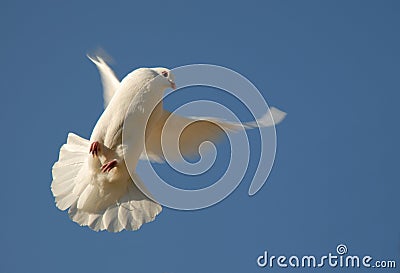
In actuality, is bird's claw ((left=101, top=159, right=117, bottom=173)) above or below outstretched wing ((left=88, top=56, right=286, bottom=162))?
below

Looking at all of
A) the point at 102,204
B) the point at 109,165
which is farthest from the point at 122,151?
the point at 102,204

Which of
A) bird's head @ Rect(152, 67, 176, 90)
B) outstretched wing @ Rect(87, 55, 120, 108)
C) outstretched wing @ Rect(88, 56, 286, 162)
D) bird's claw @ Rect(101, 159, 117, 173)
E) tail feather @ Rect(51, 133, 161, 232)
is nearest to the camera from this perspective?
bird's claw @ Rect(101, 159, 117, 173)

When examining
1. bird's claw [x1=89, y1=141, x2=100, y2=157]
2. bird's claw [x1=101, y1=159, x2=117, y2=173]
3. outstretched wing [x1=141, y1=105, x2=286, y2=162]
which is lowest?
bird's claw [x1=101, y1=159, x2=117, y2=173]

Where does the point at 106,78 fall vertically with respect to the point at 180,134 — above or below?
above

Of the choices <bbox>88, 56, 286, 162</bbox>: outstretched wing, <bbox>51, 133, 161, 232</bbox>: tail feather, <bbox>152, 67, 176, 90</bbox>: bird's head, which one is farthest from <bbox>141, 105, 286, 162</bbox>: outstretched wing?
<bbox>51, 133, 161, 232</bbox>: tail feather

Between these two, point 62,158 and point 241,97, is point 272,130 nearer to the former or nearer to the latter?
point 241,97

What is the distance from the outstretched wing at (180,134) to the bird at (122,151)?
0.01 m

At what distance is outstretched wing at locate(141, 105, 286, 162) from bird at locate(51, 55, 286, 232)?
14mm

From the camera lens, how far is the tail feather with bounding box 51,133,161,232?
515 inches

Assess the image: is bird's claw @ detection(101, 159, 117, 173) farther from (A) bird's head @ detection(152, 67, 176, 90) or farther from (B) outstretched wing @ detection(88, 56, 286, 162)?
(A) bird's head @ detection(152, 67, 176, 90)

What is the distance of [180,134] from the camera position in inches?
549

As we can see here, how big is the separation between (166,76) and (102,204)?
83.4 inches

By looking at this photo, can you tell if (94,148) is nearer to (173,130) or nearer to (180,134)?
(173,130)

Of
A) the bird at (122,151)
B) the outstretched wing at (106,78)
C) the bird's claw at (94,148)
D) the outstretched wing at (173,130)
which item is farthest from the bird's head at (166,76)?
the bird's claw at (94,148)
